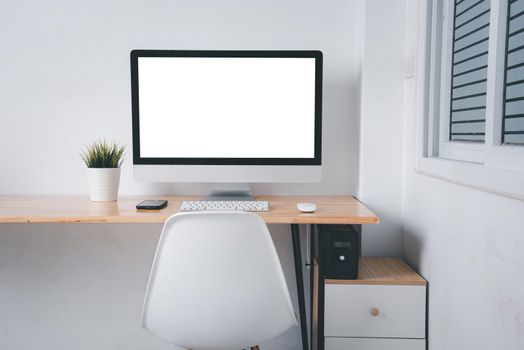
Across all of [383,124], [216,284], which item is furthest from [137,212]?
[383,124]

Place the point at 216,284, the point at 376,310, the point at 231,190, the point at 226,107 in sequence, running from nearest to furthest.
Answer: the point at 216,284
the point at 376,310
the point at 226,107
the point at 231,190

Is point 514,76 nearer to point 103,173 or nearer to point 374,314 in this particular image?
point 374,314

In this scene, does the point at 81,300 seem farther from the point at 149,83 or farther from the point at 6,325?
the point at 149,83

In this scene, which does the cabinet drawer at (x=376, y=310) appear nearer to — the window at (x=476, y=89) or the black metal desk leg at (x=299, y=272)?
the black metal desk leg at (x=299, y=272)

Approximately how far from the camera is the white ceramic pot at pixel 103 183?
1854 mm

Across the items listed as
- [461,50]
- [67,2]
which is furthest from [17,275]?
[461,50]

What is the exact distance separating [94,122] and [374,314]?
1366 millimetres

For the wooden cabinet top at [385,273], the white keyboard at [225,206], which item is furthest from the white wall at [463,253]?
the white keyboard at [225,206]

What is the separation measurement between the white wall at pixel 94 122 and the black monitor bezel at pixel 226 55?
0.96 feet

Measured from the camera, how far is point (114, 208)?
1.71 m

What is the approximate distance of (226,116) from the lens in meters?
1.81

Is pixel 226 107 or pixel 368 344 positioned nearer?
pixel 368 344

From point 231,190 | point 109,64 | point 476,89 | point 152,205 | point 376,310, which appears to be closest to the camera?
point 476,89

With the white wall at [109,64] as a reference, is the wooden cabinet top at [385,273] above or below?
below
